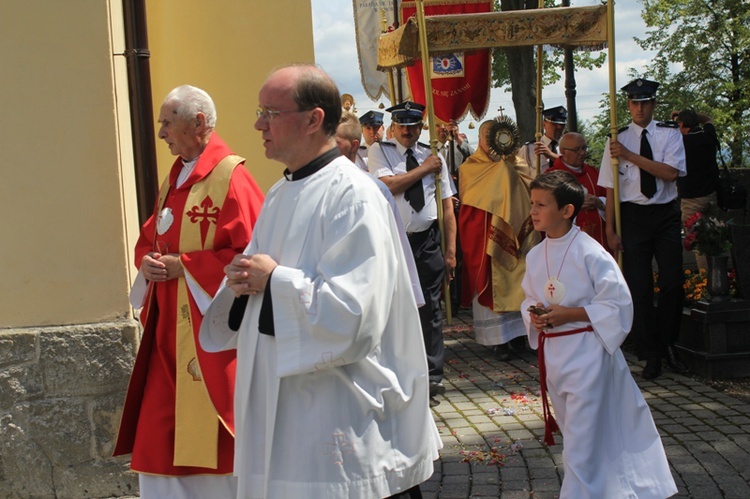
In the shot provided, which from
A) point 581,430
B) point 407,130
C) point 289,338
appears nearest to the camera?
point 289,338

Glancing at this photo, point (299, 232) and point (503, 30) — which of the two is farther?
point (503, 30)

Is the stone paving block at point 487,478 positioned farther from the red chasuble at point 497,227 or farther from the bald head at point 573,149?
the bald head at point 573,149

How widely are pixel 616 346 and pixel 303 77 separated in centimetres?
204

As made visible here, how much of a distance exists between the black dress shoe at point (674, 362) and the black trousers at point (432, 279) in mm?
1842

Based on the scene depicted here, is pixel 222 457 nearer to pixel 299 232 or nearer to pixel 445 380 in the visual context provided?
pixel 299 232

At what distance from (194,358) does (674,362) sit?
15.0ft

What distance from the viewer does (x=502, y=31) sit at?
26.0 feet

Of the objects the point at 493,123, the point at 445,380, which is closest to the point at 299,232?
the point at 445,380

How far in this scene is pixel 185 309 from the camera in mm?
4613

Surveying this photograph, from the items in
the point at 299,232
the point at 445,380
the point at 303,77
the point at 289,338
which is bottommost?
the point at 445,380

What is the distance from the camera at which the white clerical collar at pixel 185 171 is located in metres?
4.74

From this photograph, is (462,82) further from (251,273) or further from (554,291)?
(251,273)

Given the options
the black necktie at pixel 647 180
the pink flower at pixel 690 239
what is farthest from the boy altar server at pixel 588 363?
the pink flower at pixel 690 239

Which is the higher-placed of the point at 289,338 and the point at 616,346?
the point at 289,338
